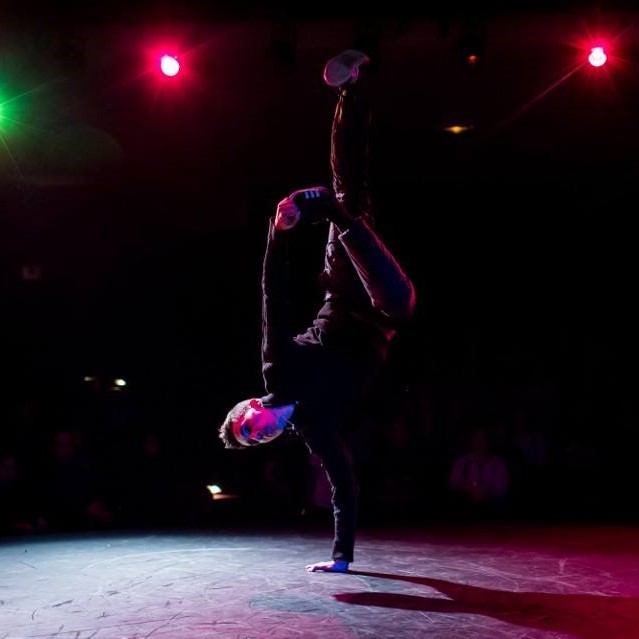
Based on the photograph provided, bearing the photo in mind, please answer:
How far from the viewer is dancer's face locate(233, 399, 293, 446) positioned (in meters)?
3.21

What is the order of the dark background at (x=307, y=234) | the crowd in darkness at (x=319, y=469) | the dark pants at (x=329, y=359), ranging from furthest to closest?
1. the dark background at (x=307, y=234)
2. the crowd in darkness at (x=319, y=469)
3. the dark pants at (x=329, y=359)

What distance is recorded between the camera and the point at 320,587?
3.00 m

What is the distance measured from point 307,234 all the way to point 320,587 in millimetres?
5856

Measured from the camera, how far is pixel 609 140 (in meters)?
7.73

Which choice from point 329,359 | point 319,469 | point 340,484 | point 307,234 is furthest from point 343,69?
point 307,234

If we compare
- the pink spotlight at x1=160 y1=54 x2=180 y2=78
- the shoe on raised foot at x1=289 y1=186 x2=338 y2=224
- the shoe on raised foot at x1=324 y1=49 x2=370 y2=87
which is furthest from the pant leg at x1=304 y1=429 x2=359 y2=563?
the pink spotlight at x1=160 y1=54 x2=180 y2=78

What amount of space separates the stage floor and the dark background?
253cm

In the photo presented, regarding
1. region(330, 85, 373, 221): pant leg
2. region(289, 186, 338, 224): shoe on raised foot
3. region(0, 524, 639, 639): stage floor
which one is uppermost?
region(330, 85, 373, 221): pant leg

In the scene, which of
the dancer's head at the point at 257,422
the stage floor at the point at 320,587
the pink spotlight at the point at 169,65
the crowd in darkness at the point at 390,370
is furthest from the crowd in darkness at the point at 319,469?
the pink spotlight at the point at 169,65

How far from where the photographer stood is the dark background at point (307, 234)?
6695 millimetres

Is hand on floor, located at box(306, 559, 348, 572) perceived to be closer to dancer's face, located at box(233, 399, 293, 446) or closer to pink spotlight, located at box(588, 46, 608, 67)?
dancer's face, located at box(233, 399, 293, 446)

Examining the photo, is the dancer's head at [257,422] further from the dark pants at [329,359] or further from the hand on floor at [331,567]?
the hand on floor at [331,567]

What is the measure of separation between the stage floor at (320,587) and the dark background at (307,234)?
8.31 ft

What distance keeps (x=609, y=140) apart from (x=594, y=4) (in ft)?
7.09
